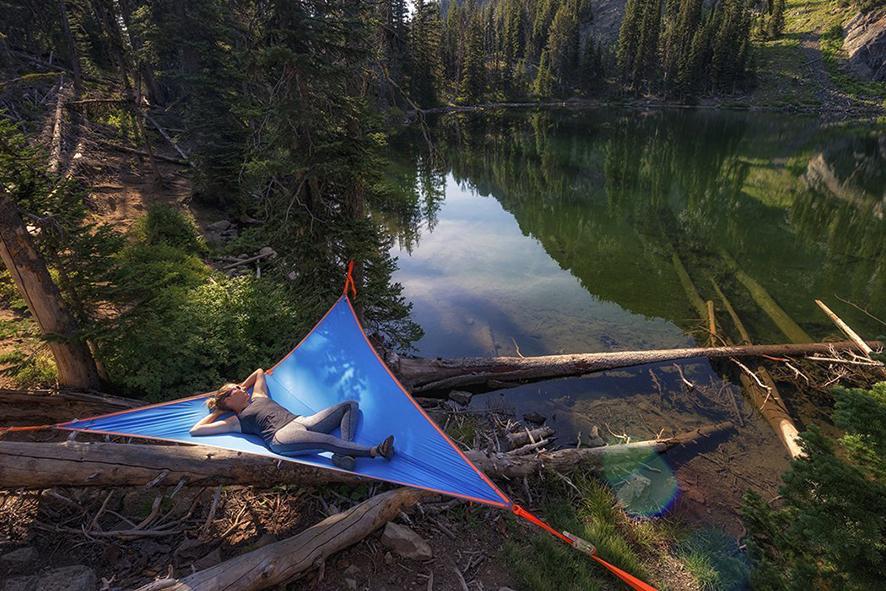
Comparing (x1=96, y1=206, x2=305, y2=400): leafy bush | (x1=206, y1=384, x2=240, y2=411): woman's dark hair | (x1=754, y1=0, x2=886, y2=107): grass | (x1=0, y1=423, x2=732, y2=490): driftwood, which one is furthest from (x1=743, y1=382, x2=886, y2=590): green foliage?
(x1=754, y1=0, x2=886, y2=107): grass

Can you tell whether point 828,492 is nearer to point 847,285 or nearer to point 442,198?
point 847,285

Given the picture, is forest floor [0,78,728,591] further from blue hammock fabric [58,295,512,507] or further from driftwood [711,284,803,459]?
driftwood [711,284,803,459]

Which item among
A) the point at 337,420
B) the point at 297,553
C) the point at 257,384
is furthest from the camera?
the point at 257,384

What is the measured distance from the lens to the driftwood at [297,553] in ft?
12.4

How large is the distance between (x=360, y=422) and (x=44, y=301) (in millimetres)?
4569

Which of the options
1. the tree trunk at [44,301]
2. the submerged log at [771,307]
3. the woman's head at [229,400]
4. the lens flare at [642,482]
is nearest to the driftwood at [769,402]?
the lens flare at [642,482]

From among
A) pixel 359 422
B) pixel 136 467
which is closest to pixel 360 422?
pixel 359 422

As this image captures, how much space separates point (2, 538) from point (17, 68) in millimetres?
23566

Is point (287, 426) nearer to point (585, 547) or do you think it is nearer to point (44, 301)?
point (585, 547)

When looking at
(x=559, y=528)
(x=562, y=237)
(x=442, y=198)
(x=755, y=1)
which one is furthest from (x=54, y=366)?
(x=755, y=1)

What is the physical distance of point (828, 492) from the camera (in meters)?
3.81

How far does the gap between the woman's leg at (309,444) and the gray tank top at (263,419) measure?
189 millimetres

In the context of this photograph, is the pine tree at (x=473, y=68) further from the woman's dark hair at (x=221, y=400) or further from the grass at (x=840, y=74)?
the woman's dark hair at (x=221, y=400)

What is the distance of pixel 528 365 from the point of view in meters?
9.61
